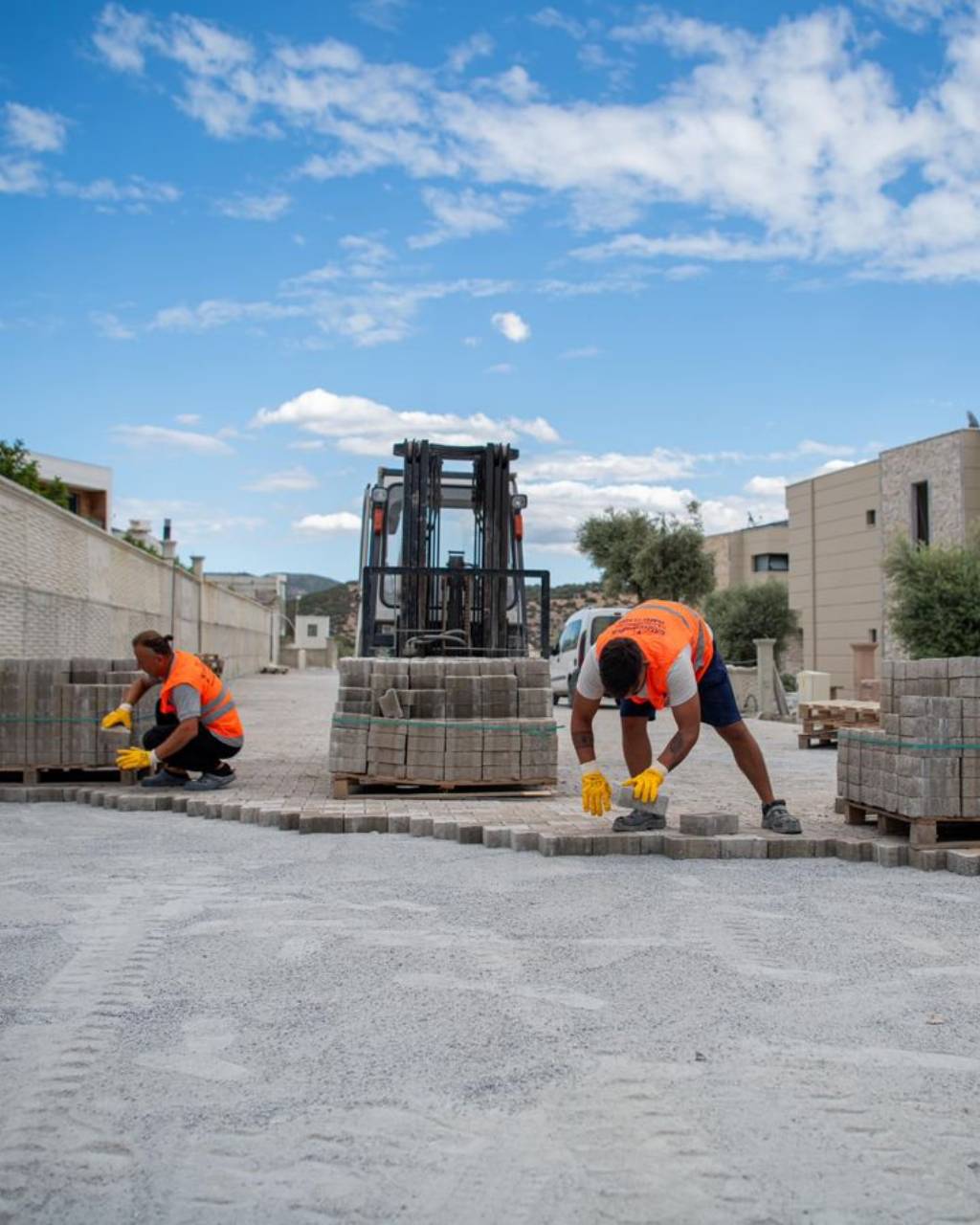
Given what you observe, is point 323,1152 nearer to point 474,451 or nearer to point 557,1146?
point 557,1146

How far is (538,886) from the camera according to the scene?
647 cm

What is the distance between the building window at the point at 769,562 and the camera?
6662 centimetres

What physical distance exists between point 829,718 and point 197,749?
30.2ft

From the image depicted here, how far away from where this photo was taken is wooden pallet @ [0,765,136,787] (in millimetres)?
10195

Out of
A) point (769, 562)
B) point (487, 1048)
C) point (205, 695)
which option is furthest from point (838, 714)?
point (769, 562)

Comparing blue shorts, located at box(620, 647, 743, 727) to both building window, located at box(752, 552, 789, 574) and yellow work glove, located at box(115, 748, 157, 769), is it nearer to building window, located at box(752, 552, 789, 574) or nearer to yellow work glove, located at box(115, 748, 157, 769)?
yellow work glove, located at box(115, 748, 157, 769)

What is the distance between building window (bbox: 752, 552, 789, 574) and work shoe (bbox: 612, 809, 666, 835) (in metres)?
60.5

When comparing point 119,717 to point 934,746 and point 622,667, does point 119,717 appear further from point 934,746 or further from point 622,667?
point 934,746

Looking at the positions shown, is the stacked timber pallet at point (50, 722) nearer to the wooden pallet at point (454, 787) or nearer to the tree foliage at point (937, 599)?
the wooden pallet at point (454, 787)

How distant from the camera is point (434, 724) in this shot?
30.4 ft

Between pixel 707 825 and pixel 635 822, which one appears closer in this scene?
pixel 707 825

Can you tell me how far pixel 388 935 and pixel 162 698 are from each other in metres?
5.12

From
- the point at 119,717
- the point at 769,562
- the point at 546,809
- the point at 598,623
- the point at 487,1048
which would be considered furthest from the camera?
the point at 769,562

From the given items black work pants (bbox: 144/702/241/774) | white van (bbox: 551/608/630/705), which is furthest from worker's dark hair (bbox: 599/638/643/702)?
white van (bbox: 551/608/630/705)
